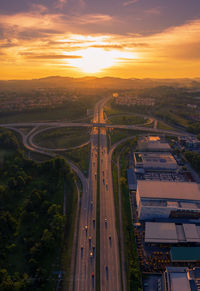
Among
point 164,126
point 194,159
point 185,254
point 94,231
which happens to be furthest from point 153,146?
point 94,231

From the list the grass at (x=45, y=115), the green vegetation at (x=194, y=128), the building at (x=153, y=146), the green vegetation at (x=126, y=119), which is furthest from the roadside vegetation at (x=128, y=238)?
the grass at (x=45, y=115)

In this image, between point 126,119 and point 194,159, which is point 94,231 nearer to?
point 194,159

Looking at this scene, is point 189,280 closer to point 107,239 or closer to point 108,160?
point 107,239

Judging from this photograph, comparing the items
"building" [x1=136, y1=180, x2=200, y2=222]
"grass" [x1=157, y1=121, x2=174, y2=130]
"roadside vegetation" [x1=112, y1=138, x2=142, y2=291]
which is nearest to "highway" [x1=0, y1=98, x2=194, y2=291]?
"roadside vegetation" [x1=112, y1=138, x2=142, y2=291]

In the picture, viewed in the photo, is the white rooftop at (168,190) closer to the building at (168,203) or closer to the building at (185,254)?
the building at (168,203)

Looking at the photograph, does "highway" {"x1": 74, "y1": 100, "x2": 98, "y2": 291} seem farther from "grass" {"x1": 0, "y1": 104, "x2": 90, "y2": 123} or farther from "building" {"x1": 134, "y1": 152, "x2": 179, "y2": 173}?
"grass" {"x1": 0, "y1": 104, "x2": 90, "y2": 123}

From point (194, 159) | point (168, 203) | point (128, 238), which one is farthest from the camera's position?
point (194, 159)

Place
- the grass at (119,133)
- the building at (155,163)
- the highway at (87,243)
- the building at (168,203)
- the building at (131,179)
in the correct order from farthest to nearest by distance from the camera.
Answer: the grass at (119,133) → the building at (155,163) → the building at (131,179) → the building at (168,203) → the highway at (87,243)
